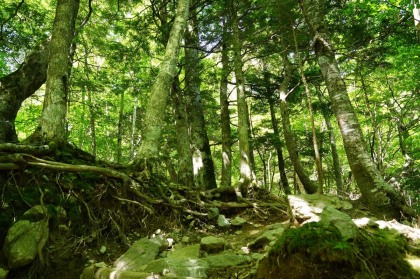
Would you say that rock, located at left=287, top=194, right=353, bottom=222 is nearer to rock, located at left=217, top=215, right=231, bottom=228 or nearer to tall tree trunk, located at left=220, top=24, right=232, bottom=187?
rock, located at left=217, top=215, right=231, bottom=228

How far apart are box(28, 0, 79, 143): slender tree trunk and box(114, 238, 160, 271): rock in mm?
2489

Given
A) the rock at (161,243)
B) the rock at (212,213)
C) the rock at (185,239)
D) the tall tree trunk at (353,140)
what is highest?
the tall tree trunk at (353,140)

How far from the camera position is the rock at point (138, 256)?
3.21 m

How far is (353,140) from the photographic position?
5633 millimetres

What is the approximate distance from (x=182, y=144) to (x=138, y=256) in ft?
18.1

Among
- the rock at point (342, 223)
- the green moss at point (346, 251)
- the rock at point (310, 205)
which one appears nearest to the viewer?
the green moss at point (346, 251)

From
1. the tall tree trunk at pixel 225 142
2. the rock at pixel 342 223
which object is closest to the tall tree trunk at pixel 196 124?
the tall tree trunk at pixel 225 142

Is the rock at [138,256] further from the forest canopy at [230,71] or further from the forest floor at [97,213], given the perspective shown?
the forest canopy at [230,71]

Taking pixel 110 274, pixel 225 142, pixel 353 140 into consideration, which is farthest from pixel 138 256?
pixel 225 142

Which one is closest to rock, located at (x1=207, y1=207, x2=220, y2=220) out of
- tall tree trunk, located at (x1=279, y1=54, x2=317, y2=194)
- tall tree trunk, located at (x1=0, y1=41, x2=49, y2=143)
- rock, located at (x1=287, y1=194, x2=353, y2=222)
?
rock, located at (x1=287, y1=194, x2=353, y2=222)

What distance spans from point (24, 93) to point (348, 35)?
9377 mm

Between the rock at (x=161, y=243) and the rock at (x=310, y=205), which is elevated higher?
the rock at (x=310, y=205)

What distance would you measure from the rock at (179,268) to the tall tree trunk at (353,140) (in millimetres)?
3781

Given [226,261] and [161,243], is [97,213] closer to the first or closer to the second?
[161,243]
